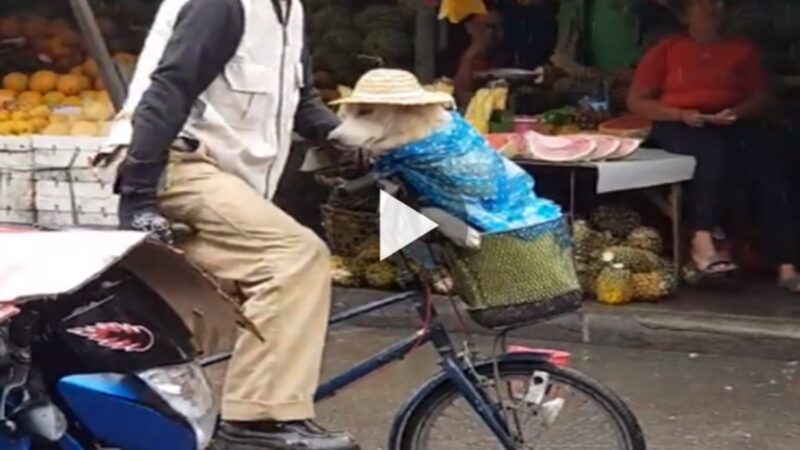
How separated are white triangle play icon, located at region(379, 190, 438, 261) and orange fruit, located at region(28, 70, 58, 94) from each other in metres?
5.39

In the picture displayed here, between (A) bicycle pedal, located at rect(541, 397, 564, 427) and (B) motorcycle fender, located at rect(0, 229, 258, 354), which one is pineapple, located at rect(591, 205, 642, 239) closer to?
(A) bicycle pedal, located at rect(541, 397, 564, 427)

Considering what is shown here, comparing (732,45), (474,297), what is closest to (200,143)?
(474,297)

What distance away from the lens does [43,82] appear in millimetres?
9430

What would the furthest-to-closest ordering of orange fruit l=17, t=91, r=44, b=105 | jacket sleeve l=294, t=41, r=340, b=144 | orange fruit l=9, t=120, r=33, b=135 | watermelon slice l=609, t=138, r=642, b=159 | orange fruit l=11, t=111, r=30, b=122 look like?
orange fruit l=17, t=91, r=44, b=105, orange fruit l=11, t=111, r=30, b=122, orange fruit l=9, t=120, r=33, b=135, watermelon slice l=609, t=138, r=642, b=159, jacket sleeve l=294, t=41, r=340, b=144

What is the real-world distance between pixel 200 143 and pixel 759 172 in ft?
14.5

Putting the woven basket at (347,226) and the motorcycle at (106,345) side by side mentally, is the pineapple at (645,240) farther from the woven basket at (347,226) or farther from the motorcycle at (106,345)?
the motorcycle at (106,345)

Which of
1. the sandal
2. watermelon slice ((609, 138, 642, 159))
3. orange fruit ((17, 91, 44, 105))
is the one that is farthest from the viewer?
orange fruit ((17, 91, 44, 105))

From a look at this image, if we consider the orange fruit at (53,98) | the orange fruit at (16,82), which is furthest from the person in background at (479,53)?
the orange fruit at (16,82)

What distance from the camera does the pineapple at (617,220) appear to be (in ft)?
26.7

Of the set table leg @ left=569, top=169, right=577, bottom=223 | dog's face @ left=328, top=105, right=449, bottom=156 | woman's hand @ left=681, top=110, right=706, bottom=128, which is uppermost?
dog's face @ left=328, top=105, right=449, bottom=156

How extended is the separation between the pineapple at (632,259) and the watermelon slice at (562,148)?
49 cm

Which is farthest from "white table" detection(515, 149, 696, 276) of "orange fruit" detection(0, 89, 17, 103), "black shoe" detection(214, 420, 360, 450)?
"black shoe" detection(214, 420, 360, 450)

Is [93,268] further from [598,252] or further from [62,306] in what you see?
[598,252]

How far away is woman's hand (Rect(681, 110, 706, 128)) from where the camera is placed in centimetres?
807
